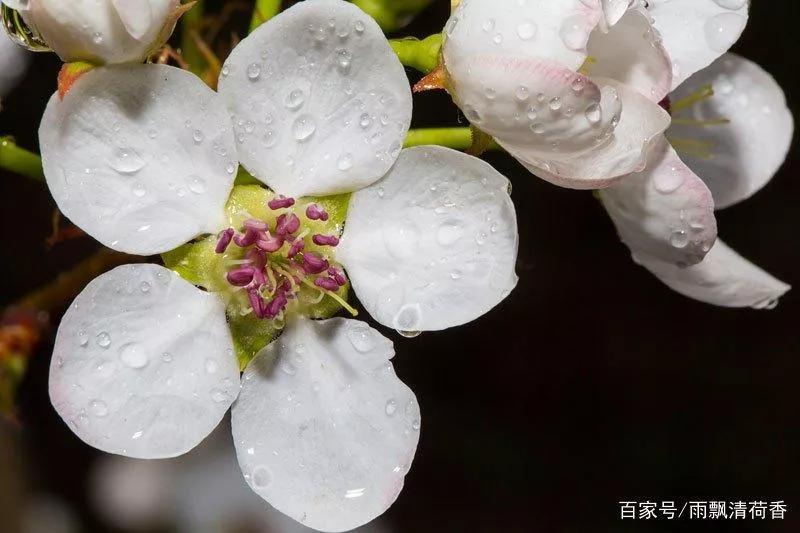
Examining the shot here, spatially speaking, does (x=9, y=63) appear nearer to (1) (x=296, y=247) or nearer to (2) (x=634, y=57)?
(1) (x=296, y=247)

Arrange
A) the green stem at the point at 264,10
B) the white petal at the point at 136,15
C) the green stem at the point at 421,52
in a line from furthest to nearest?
the green stem at the point at 264,10 < the green stem at the point at 421,52 < the white petal at the point at 136,15

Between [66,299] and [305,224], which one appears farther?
[66,299]

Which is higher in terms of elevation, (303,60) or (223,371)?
(303,60)

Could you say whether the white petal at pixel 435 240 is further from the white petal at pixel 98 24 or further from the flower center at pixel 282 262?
the white petal at pixel 98 24

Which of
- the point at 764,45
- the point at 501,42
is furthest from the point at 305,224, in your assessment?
the point at 764,45

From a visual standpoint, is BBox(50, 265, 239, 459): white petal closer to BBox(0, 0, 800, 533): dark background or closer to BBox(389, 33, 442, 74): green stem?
BBox(389, 33, 442, 74): green stem

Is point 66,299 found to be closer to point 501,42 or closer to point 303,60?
point 303,60

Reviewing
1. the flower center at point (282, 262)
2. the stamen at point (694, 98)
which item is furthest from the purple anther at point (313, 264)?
the stamen at point (694, 98)

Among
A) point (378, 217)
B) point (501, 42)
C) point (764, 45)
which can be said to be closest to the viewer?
point (501, 42)
